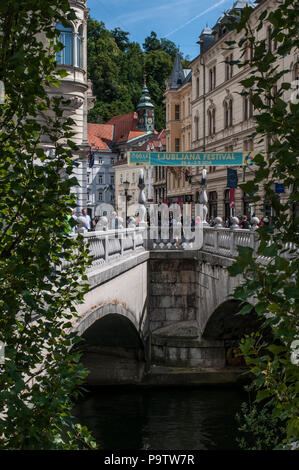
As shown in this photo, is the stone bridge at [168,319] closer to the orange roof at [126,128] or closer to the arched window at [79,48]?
the arched window at [79,48]

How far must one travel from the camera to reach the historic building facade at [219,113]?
39.6 metres

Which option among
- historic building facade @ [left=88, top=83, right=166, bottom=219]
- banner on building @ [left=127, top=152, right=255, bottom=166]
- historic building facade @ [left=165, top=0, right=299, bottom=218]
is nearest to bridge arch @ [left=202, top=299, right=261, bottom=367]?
banner on building @ [left=127, top=152, right=255, bottom=166]

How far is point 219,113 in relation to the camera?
149ft

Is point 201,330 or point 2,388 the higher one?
point 2,388

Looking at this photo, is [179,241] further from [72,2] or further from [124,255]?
[72,2]

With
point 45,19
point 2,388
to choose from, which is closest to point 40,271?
point 2,388

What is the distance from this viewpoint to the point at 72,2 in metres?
23.7

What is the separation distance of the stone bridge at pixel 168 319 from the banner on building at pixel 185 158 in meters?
3.53

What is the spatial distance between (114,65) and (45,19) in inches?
4277

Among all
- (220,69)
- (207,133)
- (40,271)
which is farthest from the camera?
(207,133)

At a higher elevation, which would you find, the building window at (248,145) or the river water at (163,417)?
the building window at (248,145)

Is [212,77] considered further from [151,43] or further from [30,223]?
[151,43]

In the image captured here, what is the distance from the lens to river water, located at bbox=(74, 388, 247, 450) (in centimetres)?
1727

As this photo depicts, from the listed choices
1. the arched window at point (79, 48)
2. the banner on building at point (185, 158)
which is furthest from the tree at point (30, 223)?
the banner on building at point (185, 158)
